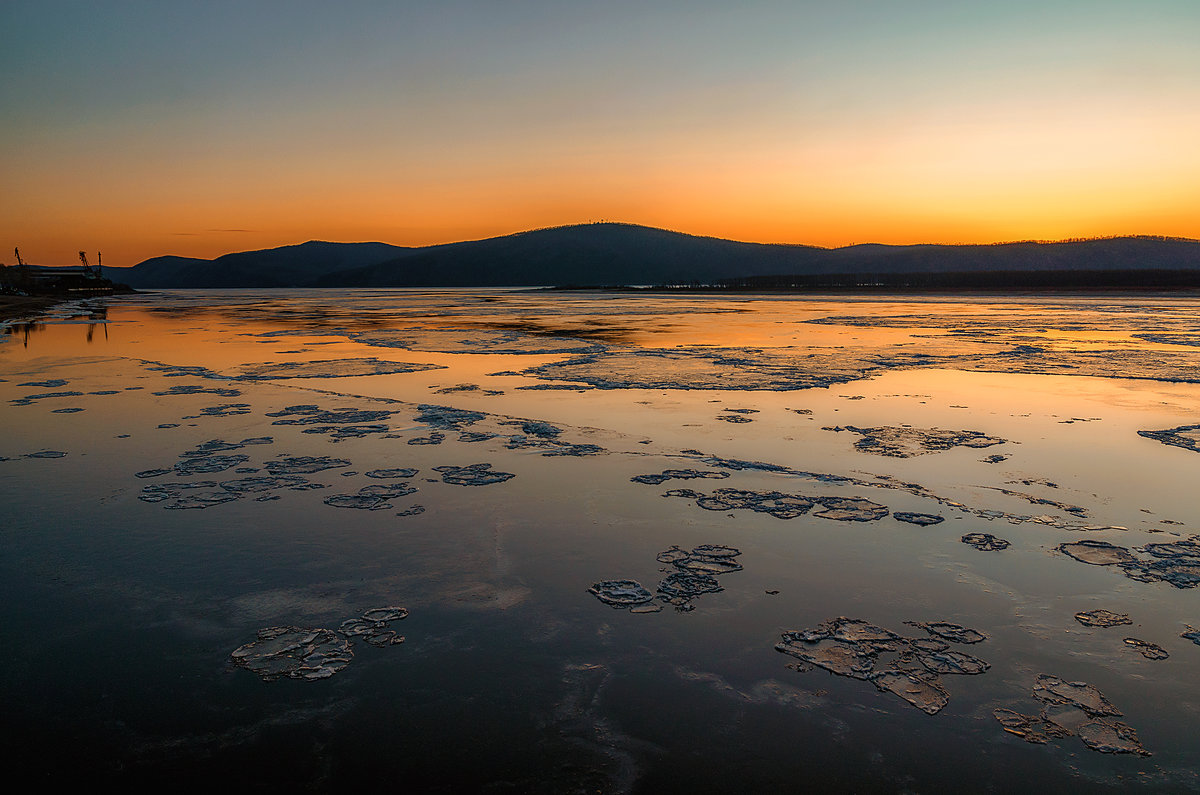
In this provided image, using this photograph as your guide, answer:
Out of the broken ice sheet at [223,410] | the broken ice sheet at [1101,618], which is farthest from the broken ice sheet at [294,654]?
the broken ice sheet at [223,410]

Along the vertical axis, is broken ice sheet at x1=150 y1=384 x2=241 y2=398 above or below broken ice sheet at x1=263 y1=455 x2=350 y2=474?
above

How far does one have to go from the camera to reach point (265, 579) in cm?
382

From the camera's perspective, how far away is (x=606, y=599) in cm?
361

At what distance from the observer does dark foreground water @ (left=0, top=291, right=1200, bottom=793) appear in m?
2.47

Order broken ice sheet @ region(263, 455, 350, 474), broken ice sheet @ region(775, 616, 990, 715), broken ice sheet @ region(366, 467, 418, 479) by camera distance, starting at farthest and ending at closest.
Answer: broken ice sheet @ region(263, 455, 350, 474), broken ice sheet @ region(366, 467, 418, 479), broken ice sheet @ region(775, 616, 990, 715)

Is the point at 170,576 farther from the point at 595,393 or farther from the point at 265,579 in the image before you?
the point at 595,393

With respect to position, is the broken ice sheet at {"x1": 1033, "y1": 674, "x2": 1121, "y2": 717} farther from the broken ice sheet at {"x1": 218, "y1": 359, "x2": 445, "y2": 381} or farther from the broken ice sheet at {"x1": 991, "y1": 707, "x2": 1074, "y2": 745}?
the broken ice sheet at {"x1": 218, "y1": 359, "x2": 445, "y2": 381}

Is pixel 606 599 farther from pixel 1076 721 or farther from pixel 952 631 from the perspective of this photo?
pixel 1076 721

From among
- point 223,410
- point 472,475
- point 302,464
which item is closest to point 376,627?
point 472,475

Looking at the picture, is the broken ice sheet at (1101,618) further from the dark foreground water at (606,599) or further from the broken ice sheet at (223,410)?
the broken ice sheet at (223,410)

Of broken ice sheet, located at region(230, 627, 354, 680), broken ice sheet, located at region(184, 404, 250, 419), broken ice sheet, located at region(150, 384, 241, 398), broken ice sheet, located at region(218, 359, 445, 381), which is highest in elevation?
broken ice sheet, located at region(218, 359, 445, 381)

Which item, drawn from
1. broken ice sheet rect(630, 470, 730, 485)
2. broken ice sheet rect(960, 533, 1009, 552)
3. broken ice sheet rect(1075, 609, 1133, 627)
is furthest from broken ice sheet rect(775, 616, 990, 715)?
broken ice sheet rect(630, 470, 730, 485)

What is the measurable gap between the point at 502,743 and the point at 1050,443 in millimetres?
6288

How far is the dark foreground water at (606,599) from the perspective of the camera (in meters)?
2.47
